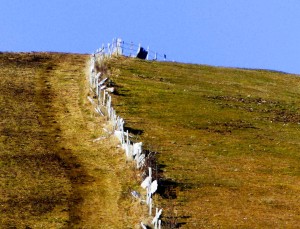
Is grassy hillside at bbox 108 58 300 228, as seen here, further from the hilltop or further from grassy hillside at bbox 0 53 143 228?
grassy hillside at bbox 0 53 143 228

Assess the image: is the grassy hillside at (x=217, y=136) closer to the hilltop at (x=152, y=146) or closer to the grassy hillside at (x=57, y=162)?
the hilltop at (x=152, y=146)

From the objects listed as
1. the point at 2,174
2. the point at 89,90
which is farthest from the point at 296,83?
the point at 2,174

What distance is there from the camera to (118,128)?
56.4 metres

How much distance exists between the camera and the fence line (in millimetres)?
44094

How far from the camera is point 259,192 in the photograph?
46.9 metres

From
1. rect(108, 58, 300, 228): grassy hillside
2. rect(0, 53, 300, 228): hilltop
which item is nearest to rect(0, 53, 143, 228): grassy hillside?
rect(0, 53, 300, 228): hilltop

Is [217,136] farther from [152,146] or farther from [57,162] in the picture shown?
[57,162]

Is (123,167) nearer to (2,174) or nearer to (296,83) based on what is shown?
(2,174)

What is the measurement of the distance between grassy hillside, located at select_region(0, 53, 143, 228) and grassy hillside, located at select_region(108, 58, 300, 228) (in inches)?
94.2

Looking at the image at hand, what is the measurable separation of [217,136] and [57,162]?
1322 centimetres

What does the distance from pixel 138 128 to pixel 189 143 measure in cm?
373

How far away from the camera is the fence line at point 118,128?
4409 centimetres

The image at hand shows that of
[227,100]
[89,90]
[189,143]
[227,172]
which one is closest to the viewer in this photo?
[227,172]

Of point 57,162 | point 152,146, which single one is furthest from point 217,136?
point 57,162
